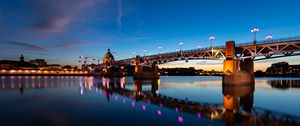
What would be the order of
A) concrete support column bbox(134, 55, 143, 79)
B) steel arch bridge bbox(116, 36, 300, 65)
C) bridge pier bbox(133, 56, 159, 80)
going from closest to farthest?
1. steel arch bridge bbox(116, 36, 300, 65)
2. concrete support column bbox(134, 55, 143, 79)
3. bridge pier bbox(133, 56, 159, 80)

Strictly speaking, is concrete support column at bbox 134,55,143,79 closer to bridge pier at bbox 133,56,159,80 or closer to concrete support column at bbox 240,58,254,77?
bridge pier at bbox 133,56,159,80

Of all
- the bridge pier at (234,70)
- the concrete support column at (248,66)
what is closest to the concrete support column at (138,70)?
the concrete support column at (248,66)

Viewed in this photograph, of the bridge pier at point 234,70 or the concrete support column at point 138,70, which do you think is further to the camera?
the concrete support column at point 138,70

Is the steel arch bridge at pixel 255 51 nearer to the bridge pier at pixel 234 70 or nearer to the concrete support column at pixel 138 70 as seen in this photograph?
→ the bridge pier at pixel 234 70

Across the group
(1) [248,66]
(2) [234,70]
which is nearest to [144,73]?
(1) [248,66]

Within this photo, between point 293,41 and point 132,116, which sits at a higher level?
point 293,41

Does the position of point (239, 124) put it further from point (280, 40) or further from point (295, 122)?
point (280, 40)

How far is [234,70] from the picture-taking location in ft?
193

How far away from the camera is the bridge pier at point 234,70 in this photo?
56406mm

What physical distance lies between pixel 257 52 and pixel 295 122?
47.7m

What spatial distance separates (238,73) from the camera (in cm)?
5894

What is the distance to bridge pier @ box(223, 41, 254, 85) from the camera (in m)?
56.4

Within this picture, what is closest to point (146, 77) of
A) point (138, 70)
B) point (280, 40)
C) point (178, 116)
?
point (138, 70)

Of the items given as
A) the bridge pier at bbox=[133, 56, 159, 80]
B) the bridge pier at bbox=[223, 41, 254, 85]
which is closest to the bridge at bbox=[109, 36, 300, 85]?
the bridge pier at bbox=[223, 41, 254, 85]
